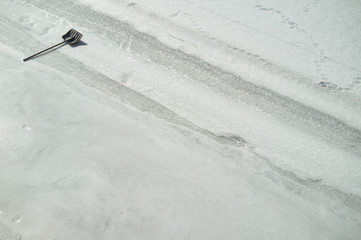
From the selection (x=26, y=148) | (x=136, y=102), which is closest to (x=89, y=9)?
(x=136, y=102)

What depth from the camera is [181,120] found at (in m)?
3.04

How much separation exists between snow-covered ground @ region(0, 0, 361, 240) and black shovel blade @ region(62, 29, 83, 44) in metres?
0.10

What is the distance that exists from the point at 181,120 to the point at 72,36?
6.19ft

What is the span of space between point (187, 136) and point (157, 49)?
54.7 inches

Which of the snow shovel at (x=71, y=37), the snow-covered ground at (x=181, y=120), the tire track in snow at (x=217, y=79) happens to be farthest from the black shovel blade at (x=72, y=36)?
the tire track in snow at (x=217, y=79)

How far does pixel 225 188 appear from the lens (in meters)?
2.61

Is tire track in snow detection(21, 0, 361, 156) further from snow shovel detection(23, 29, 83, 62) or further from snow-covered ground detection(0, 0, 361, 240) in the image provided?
snow shovel detection(23, 29, 83, 62)

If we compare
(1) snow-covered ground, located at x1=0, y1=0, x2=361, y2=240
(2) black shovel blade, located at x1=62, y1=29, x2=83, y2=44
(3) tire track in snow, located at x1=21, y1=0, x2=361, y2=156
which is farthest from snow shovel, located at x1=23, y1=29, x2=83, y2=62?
(3) tire track in snow, located at x1=21, y1=0, x2=361, y2=156

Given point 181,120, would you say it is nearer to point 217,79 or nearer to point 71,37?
point 217,79

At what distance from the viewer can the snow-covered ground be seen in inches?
96.7

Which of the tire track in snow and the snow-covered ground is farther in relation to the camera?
the tire track in snow

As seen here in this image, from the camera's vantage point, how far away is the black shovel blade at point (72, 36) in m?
3.67

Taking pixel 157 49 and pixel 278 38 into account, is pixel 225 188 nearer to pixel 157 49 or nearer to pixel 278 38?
pixel 157 49

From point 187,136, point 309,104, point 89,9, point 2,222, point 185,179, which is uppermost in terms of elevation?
point 89,9
